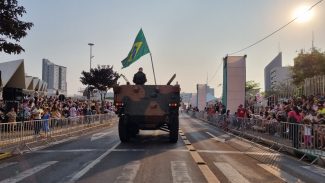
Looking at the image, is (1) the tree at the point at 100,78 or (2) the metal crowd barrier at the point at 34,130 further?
(1) the tree at the point at 100,78

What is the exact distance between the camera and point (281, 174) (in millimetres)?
11094

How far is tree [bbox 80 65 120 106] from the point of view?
60094 millimetres

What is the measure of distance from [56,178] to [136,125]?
Result: 31.8 ft

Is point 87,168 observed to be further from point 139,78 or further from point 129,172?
point 139,78

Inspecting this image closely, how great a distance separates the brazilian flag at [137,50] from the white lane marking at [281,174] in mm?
12596

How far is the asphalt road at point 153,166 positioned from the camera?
10.0 m

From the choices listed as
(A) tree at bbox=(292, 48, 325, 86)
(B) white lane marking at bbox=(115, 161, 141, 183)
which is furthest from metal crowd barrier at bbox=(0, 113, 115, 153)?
(A) tree at bbox=(292, 48, 325, 86)

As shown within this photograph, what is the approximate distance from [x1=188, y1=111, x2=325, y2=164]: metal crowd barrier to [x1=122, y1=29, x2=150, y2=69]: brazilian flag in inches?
266

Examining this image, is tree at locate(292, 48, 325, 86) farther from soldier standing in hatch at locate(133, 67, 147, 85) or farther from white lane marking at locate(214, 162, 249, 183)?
white lane marking at locate(214, 162, 249, 183)

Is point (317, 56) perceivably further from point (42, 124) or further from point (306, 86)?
point (42, 124)

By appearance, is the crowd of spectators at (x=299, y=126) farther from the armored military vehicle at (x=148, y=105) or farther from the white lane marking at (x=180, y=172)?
the white lane marking at (x=180, y=172)

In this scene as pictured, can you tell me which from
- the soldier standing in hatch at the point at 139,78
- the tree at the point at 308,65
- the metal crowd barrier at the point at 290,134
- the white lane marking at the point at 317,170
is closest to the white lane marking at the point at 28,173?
the white lane marking at the point at 317,170

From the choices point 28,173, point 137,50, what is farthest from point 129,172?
point 137,50

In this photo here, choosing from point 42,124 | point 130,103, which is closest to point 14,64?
point 42,124
